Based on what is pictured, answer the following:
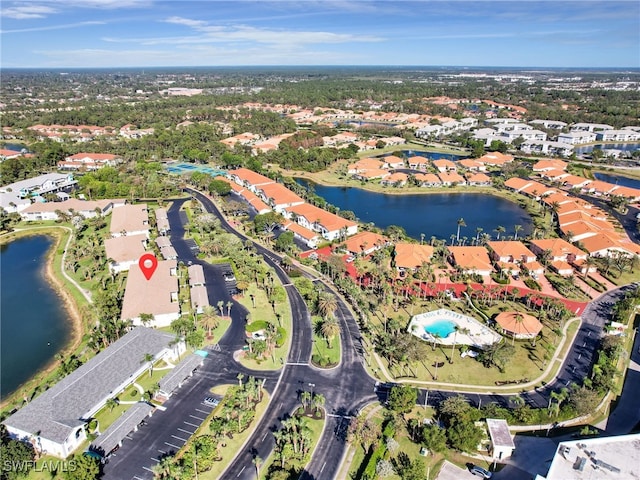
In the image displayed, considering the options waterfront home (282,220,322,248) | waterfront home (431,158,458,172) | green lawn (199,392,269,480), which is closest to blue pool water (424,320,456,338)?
green lawn (199,392,269,480)

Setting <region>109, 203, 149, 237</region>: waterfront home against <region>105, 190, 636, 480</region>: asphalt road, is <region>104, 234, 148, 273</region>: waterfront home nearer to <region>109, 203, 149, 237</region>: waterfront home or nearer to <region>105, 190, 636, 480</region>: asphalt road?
<region>109, 203, 149, 237</region>: waterfront home

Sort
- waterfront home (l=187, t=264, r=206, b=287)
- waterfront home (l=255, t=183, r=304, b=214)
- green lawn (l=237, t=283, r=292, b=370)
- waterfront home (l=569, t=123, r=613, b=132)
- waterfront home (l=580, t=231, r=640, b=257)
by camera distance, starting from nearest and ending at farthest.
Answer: green lawn (l=237, t=283, r=292, b=370)
waterfront home (l=187, t=264, r=206, b=287)
waterfront home (l=580, t=231, r=640, b=257)
waterfront home (l=255, t=183, r=304, b=214)
waterfront home (l=569, t=123, r=613, b=132)

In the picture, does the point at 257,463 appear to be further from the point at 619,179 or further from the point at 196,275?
the point at 619,179

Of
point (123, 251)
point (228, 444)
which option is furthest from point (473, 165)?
point (228, 444)

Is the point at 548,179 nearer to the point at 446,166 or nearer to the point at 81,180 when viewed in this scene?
the point at 446,166

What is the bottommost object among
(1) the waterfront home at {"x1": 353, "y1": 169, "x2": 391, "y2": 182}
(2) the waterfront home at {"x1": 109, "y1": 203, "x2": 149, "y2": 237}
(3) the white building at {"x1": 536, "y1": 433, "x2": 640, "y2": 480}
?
(3) the white building at {"x1": 536, "y1": 433, "x2": 640, "y2": 480}

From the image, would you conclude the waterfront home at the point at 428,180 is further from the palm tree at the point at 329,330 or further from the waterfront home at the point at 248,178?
the palm tree at the point at 329,330

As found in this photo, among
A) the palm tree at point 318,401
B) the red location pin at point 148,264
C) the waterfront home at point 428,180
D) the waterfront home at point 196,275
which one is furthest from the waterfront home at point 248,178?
the palm tree at point 318,401
